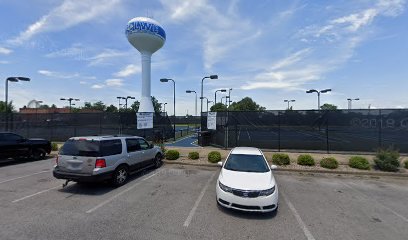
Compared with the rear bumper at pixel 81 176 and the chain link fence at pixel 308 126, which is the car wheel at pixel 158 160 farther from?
the chain link fence at pixel 308 126

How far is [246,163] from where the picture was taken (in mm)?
7168

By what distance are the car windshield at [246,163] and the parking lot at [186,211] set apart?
3.77 ft

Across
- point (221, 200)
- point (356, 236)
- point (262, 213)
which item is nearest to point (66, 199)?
point (221, 200)

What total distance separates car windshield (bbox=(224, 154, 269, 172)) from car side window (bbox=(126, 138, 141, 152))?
13.3 feet

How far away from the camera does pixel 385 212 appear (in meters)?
6.23

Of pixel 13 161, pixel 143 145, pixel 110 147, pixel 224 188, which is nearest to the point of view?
pixel 224 188

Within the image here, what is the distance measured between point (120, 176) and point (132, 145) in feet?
4.59

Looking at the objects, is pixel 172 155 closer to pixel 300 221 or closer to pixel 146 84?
pixel 300 221

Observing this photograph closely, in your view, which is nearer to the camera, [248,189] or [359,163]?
[248,189]

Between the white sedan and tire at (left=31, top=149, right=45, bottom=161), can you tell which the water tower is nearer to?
tire at (left=31, top=149, right=45, bottom=161)

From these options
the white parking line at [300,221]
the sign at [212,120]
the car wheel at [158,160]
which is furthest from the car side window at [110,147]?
the sign at [212,120]

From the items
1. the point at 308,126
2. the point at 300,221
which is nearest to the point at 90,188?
the point at 300,221

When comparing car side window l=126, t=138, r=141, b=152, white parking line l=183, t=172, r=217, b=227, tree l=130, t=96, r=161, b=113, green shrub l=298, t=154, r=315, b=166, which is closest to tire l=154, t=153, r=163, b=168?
car side window l=126, t=138, r=141, b=152

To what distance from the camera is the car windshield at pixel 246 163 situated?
6888mm
